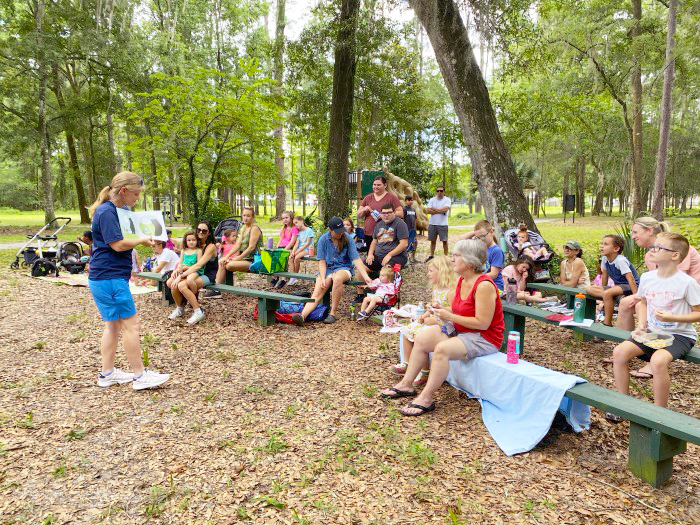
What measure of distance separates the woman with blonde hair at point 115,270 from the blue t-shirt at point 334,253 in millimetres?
2438

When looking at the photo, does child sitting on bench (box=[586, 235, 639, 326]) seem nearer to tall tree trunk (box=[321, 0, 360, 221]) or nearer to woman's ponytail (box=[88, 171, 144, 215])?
woman's ponytail (box=[88, 171, 144, 215])

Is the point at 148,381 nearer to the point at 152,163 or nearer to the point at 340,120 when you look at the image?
the point at 340,120

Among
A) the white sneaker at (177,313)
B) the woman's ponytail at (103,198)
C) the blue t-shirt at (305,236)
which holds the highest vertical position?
the woman's ponytail at (103,198)

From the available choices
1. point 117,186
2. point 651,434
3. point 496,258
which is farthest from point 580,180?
point 117,186

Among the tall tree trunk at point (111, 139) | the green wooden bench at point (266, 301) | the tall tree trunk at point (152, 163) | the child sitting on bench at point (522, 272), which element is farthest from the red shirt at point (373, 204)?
the tall tree trunk at point (111, 139)

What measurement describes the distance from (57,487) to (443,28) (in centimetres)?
736

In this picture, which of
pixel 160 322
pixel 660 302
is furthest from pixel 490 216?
pixel 160 322

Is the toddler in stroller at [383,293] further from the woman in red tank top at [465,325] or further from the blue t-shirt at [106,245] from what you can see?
the blue t-shirt at [106,245]

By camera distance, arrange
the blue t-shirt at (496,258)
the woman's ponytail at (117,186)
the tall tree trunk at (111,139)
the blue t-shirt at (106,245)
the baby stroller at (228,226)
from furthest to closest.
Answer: the tall tree trunk at (111,139), the baby stroller at (228,226), the blue t-shirt at (496,258), the woman's ponytail at (117,186), the blue t-shirt at (106,245)

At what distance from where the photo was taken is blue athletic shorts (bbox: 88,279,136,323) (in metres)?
3.59

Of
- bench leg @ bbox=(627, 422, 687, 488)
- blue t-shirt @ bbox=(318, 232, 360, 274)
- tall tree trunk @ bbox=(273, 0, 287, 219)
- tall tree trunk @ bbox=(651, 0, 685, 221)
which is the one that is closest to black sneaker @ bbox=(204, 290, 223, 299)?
blue t-shirt @ bbox=(318, 232, 360, 274)

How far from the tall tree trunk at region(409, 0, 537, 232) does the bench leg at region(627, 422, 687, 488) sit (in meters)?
4.96

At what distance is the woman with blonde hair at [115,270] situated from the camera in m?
3.53

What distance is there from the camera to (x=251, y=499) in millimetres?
2402
